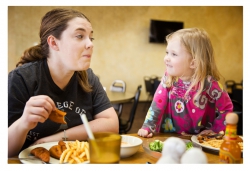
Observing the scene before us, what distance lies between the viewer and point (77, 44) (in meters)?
0.99

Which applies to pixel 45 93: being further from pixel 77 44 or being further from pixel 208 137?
pixel 208 137

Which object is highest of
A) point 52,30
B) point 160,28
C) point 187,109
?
point 160,28

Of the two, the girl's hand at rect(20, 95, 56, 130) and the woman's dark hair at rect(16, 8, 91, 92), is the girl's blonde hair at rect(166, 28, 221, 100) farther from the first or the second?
the girl's hand at rect(20, 95, 56, 130)

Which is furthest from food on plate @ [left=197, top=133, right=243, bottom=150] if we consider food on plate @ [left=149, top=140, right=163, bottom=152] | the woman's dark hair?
the woman's dark hair

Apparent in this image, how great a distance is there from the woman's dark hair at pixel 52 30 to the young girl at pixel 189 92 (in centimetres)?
39

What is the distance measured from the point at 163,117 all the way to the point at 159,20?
593cm

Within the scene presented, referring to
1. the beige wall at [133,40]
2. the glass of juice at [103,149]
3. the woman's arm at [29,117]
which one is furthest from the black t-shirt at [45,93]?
the beige wall at [133,40]

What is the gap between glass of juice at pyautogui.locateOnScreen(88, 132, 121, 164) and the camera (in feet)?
2.11

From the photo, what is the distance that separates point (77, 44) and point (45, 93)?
0.99ft

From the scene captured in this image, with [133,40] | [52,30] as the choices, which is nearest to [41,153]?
[52,30]

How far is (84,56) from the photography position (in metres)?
1.00

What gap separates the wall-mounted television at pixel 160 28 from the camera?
694 centimetres
